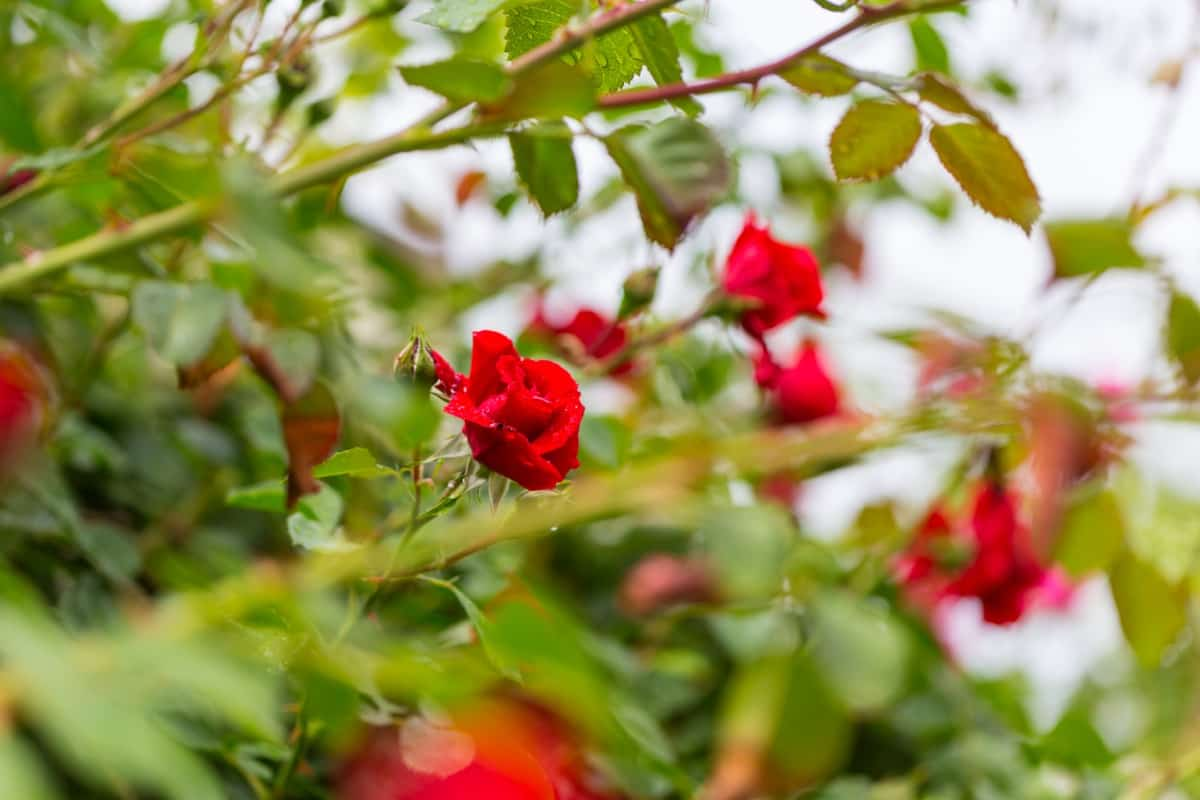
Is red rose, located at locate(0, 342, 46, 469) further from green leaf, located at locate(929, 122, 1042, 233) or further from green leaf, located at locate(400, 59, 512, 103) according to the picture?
green leaf, located at locate(929, 122, 1042, 233)

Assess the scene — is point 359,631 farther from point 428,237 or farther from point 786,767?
point 428,237

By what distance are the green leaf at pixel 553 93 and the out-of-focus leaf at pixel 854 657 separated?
0.16 meters

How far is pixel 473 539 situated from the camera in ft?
1.27

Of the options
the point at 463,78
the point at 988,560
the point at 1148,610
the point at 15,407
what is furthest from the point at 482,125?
the point at 988,560

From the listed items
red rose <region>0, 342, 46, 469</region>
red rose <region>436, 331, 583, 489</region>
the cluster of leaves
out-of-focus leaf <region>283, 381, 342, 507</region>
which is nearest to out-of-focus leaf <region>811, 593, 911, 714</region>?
the cluster of leaves

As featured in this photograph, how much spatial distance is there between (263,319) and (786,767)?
0.39m

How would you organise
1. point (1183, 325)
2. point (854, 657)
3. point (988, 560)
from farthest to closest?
point (988, 560)
point (1183, 325)
point (854, 657)

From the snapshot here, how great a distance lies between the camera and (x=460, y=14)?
0.36 meters

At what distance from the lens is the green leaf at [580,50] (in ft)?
1.28

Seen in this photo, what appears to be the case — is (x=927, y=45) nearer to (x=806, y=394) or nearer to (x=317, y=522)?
(x=806, y=394)

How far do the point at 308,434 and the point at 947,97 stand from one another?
0.88ft

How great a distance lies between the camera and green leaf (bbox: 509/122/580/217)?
39 centimetres

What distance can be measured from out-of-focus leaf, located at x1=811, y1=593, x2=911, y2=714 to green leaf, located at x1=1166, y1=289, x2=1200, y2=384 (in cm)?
18

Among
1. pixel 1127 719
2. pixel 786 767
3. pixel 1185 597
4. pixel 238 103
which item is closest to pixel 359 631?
pixel 786 767
